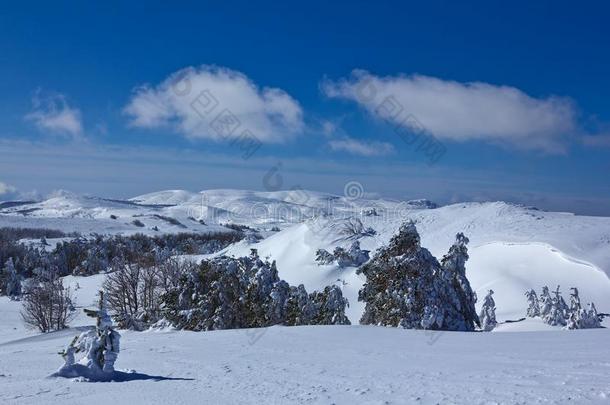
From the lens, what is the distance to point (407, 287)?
62.7 feet

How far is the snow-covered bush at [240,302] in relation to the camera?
73.0ft

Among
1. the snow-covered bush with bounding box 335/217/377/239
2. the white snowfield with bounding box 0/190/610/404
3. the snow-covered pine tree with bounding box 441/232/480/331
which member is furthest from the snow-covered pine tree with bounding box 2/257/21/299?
the snow-covered pine tree with bounding box 441/232/480/331

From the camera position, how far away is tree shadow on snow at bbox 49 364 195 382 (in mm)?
9195

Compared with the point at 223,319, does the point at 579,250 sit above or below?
above

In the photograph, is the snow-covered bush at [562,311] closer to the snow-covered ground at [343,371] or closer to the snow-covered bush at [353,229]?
the snow-covered ground at [343,371]

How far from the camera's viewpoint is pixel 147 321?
82.0 ft

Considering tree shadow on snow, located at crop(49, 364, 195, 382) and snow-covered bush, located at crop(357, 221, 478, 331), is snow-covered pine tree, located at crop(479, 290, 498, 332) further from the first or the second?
tree shadow on snow, located at crop(49, 364, 195, 382)

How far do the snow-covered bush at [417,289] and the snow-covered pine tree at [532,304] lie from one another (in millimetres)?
8261

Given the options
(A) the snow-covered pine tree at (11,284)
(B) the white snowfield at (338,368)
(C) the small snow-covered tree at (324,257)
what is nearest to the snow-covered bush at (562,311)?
(B) the white snowfield at (338,368)

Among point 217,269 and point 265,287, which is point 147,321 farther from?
point 265,287

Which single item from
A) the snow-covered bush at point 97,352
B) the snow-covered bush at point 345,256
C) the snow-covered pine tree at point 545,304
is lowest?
the snow-covered pine tree at point 545,304

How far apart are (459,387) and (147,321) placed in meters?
19.7

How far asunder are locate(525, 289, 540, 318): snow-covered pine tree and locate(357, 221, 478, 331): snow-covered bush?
8261mm

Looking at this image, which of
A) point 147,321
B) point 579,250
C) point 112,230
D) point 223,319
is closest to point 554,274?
point 579,250
